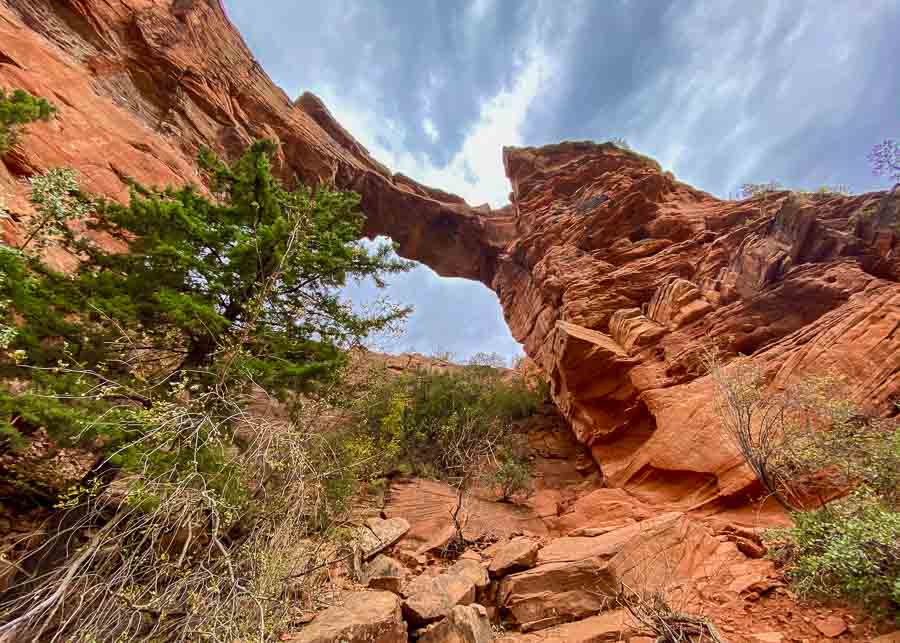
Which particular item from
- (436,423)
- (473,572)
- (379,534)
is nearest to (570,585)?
(473,572)

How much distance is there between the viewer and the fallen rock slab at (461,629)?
173 inches

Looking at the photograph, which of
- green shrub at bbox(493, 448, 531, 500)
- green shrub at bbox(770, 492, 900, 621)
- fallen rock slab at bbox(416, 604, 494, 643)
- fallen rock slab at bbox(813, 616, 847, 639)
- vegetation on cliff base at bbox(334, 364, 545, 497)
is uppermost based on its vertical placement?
vegetation on cliff base at bbox(334, 364, 545, 497)

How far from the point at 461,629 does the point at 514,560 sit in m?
2.33

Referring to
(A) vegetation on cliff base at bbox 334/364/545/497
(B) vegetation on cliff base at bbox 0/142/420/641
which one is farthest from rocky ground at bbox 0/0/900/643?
(B) vegetation on cliff base at bbox 0/142/420/641

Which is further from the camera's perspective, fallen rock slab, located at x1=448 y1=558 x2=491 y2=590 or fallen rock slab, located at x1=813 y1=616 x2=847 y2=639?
fallen rock slab, located at x1=448 y1=558 x2=491 y2=590

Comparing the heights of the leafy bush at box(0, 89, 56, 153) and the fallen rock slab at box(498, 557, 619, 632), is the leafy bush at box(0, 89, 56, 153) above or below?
above

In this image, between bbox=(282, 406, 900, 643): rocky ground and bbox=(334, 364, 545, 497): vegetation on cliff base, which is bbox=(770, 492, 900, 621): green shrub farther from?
bbox=(334, 364, 545, 497): vegetation on cliff base

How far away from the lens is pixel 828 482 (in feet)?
20.8

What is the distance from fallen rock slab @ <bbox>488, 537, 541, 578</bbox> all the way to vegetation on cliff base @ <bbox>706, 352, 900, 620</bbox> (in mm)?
3687

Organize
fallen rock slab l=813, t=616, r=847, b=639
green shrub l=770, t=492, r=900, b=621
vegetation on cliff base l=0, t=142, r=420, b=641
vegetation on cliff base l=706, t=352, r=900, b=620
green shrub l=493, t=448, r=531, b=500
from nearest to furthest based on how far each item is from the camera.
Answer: vegetation on cliff base l=0, t=142, r=420, b=641 → green shrub l=770, t=492, r=900, b=621 → vegetation on cliff base l=706, t=352, r=900, b=620 → fallen rock slab l=813, t=616, r=847, b=639 → green shrub l=493, t=448, r=531, b=500

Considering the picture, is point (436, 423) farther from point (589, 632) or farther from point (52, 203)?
point (52, 203)

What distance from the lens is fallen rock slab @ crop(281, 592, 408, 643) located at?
3.99 meters

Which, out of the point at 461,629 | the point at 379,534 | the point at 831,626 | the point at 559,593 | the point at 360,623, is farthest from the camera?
the point at 379,534

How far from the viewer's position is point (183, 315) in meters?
4.99
